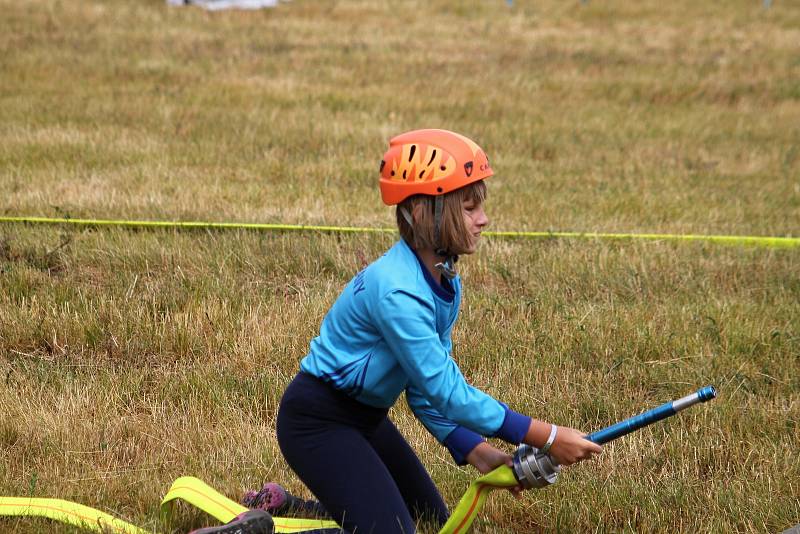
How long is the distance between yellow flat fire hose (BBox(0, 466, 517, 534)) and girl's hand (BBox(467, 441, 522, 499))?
100 millimetres

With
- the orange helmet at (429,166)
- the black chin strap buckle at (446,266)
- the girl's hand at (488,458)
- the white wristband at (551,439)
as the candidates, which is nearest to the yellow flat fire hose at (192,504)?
the girl's hand at (488,458)

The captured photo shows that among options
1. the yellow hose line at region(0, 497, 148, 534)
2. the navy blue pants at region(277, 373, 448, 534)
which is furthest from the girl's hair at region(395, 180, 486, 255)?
the yellow hose line at region(0, 497, 148, 534)

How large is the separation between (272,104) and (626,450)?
1025cm

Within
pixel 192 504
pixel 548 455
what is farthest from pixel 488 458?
pixel 192 504

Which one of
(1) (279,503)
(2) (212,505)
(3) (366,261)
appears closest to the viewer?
(2) (212,505)

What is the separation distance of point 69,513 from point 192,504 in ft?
1.57

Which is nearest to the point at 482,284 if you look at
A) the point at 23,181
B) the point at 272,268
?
the point at 272,268

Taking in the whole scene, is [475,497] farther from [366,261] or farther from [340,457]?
[366,261]

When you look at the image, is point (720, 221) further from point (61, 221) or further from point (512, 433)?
point (512, 433)

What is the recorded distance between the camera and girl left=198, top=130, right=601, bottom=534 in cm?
360

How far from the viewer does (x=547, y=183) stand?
36.2 feet

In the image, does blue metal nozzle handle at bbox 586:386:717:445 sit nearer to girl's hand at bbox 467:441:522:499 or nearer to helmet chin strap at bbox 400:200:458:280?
girl's hand at bbox 467:441:522:499

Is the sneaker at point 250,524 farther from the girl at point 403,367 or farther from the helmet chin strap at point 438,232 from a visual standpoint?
the helmet chin strap at point 438,232

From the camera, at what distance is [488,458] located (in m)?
3.87
